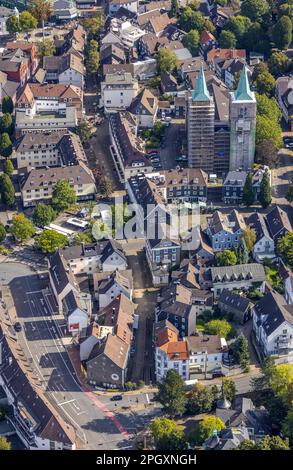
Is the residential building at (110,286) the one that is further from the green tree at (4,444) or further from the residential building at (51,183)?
the green tree at (4,444)

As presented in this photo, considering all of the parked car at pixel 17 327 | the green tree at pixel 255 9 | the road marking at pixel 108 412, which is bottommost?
the road marking at pixel 108 412

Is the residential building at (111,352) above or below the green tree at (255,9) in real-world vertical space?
below

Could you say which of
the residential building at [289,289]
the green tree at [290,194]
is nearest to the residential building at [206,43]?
the green tree at [290,194]

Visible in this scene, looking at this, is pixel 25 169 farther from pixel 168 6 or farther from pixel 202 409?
pixel 168 6

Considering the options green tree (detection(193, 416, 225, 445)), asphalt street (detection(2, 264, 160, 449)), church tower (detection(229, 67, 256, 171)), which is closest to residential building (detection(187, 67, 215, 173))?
church tower (detection(229, 67, 256, 171))

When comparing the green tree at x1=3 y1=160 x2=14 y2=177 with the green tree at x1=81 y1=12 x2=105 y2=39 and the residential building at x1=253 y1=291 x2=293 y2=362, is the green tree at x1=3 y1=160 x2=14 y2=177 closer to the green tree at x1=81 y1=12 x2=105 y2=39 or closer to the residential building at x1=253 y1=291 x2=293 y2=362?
the residential building at x1=253 y1=291 x2=293 y2=362

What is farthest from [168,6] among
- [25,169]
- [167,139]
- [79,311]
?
[79,311]
